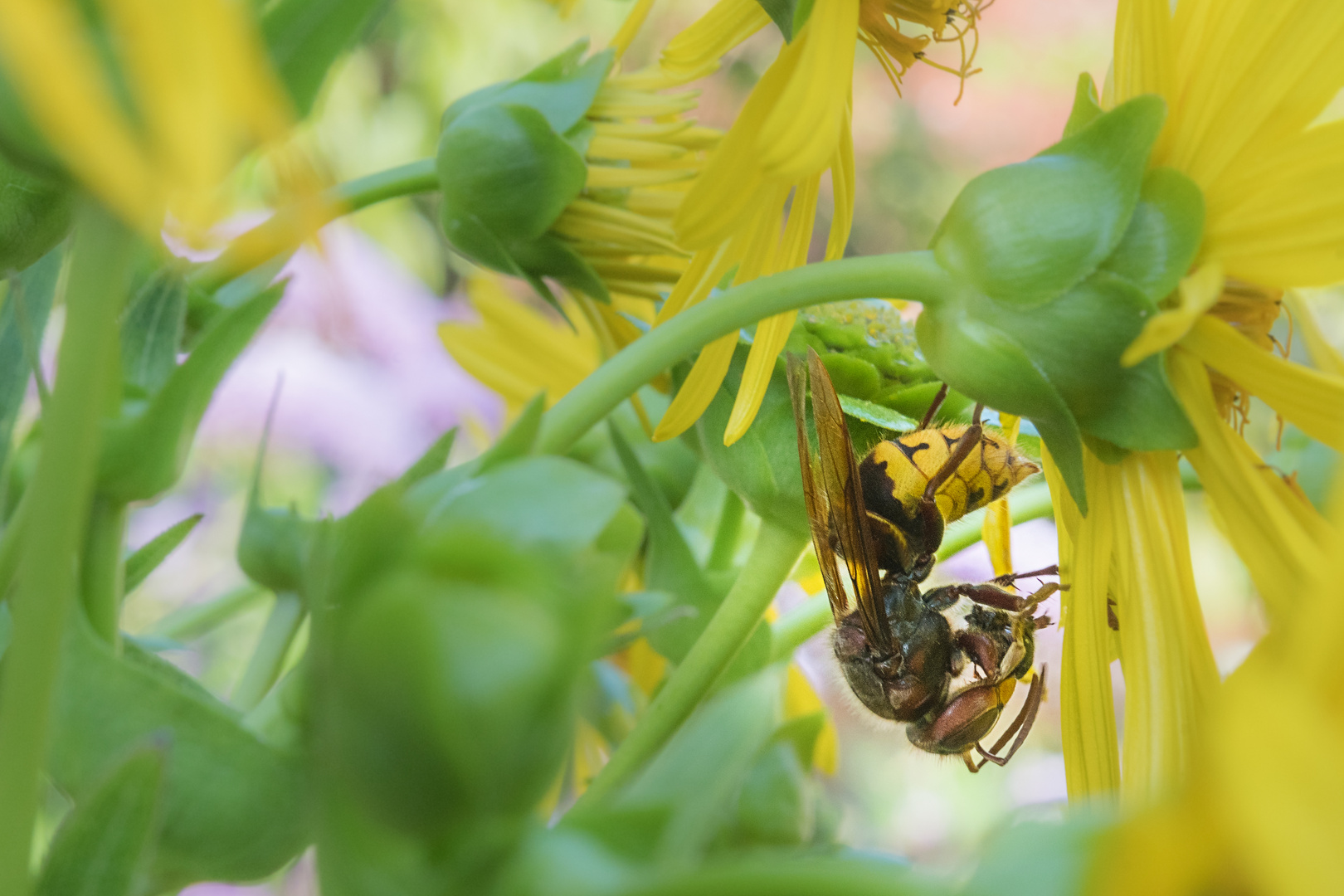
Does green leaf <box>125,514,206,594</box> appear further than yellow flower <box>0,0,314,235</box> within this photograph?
Yes

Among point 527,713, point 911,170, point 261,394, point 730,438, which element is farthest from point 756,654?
point 911,170

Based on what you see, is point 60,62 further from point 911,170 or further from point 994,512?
point 911,170

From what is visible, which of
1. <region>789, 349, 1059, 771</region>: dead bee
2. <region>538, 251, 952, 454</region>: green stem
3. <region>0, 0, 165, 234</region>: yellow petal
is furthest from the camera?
<region>789, 349, 1059, 771</region>: dead bee

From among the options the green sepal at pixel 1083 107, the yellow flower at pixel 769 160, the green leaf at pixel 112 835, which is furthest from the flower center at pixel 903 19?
the green leaf at pixel 112 835

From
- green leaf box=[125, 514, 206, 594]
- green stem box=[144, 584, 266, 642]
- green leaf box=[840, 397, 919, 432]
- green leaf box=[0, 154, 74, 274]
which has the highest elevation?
green leaf box=[0, 154, 74, 274]

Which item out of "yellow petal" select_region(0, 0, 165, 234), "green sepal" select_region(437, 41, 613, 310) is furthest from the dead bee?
"yellow petal" select_region(0, 0, 165, 234)

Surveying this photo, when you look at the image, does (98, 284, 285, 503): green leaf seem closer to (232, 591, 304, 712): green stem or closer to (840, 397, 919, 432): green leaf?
(232, 591, 304, 712): green stem
